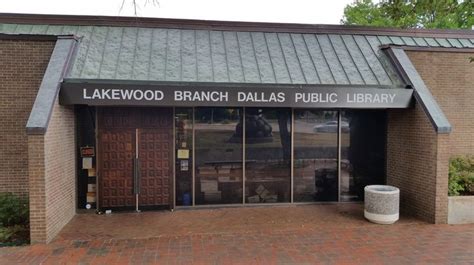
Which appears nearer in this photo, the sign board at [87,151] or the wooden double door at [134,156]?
the sign board at [87,151]

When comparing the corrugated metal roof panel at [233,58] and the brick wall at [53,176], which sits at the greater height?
the corrugated metal roof panel at [233,58]

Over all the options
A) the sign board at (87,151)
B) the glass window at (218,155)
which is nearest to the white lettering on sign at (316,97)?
the glass window at (218,155)

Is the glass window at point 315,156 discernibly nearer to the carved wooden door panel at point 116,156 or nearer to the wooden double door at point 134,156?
the wooden double door at point 134,156

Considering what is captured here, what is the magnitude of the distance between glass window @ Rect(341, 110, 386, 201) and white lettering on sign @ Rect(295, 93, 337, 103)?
1397mm

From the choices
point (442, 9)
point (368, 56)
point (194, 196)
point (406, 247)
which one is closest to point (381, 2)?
point (442, 9)

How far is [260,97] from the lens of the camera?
8.63m

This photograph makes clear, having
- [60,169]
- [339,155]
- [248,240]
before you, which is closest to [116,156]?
[60,169]

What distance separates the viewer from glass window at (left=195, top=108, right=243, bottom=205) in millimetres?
9484

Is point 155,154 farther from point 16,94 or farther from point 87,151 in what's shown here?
point 16,94

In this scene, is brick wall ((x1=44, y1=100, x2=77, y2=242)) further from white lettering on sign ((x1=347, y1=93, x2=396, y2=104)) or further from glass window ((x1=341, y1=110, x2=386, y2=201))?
glass window ((x1=341, y1=110, x2=386, y2=201))

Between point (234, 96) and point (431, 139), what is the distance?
4463mm

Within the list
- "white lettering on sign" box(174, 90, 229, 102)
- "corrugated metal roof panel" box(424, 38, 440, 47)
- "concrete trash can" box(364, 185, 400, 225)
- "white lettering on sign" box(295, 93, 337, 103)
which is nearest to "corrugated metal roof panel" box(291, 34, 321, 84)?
"white lettering on sign" box(295, 93, 337, 103)

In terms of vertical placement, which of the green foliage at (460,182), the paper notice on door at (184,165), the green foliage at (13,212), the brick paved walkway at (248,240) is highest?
the paper notice on door at (184,165)

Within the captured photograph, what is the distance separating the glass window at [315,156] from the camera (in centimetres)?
986
